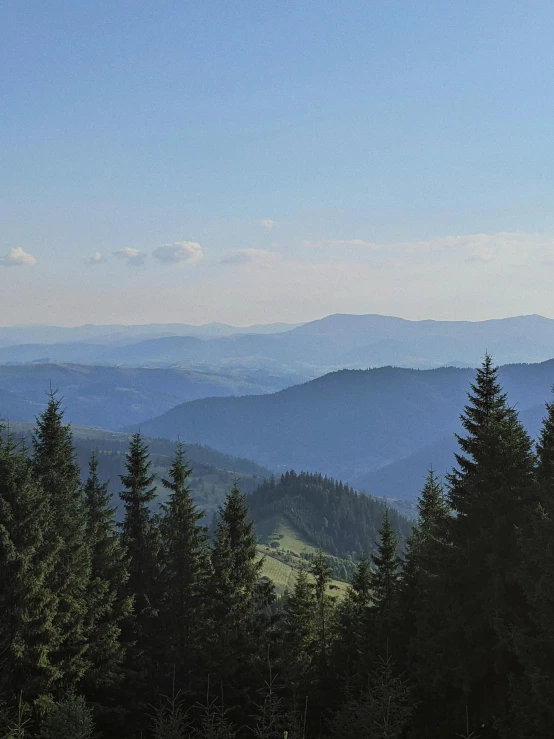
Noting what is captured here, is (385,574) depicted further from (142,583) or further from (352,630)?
(142,583)

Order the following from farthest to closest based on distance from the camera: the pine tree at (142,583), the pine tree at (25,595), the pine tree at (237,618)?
the pine tree at (142,583), the pine tree at (237,618), the pine tree at (25,595)

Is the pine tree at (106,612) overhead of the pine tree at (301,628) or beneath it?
overhead

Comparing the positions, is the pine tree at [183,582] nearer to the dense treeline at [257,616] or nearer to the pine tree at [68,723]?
the dense treeline at [257,616]

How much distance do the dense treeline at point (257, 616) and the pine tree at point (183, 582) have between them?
114mm

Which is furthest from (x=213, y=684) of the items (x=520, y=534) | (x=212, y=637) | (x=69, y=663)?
(x=520, y=534)

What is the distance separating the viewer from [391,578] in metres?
44.8

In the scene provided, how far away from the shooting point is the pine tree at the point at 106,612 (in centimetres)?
3547

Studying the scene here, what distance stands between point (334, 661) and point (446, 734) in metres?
18.9

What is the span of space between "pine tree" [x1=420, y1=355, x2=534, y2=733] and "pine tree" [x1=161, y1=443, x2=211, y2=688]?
16371 millimetres

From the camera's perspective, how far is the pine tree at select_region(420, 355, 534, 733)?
27.6 metres

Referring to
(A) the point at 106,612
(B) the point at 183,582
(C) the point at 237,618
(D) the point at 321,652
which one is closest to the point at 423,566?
(C) the point at 237,618

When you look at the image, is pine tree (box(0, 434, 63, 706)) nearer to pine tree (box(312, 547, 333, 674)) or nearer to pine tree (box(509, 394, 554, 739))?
pine tree (box(509, 394, 554, 739))

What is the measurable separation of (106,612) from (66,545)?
19.7 ft

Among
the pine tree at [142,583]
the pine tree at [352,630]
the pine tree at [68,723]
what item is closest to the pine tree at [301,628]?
the pine tree at [352,630]
